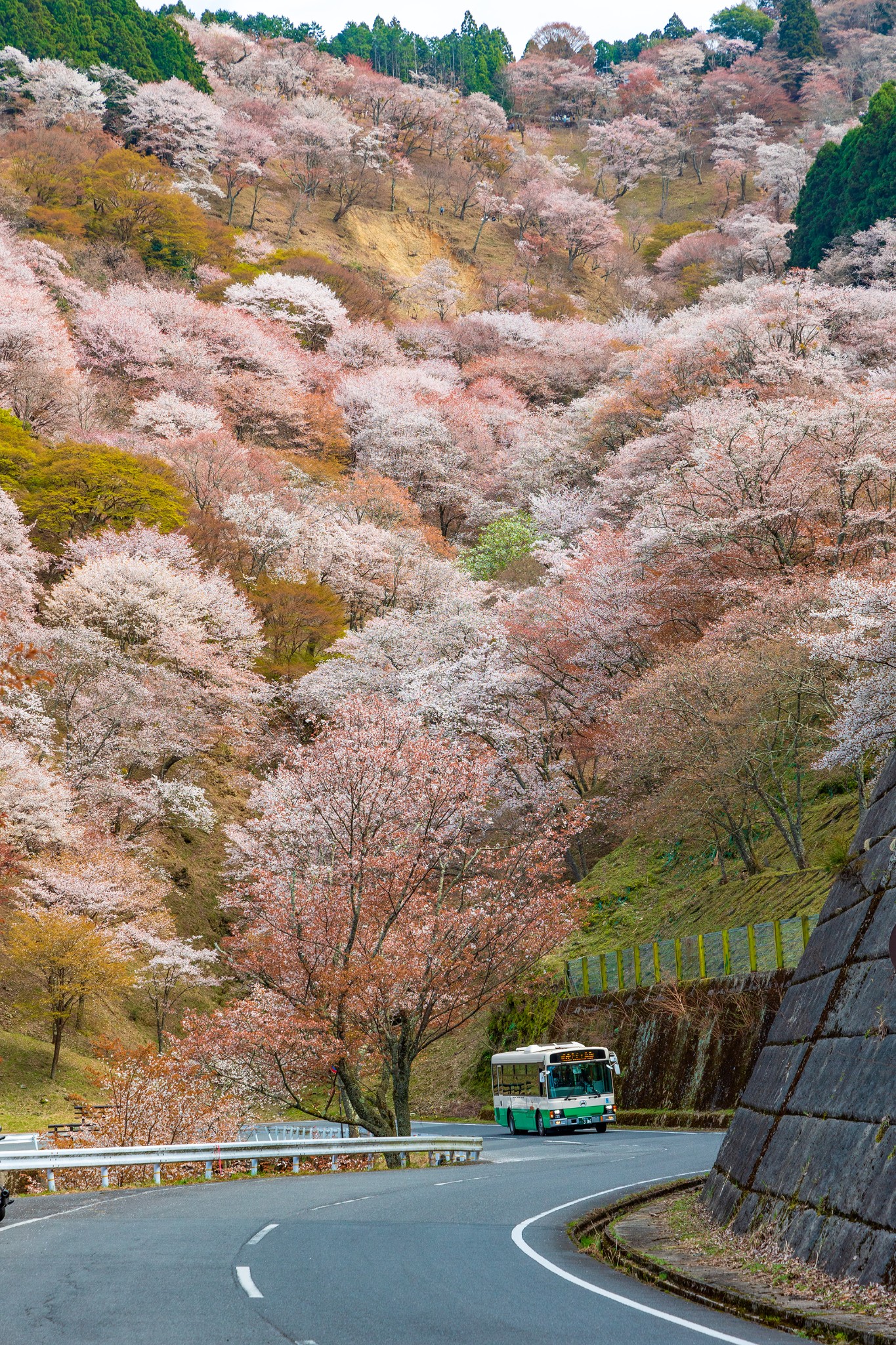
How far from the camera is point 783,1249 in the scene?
7559mm

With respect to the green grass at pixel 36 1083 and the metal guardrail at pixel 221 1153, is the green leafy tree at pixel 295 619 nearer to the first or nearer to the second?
the green grass at pixel 36 1083

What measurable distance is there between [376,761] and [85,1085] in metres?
15.8

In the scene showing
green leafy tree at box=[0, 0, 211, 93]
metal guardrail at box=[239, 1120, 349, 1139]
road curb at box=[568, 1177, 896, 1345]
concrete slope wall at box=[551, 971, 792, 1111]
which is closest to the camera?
road curb at box=[568, 1177, 896, 1345]

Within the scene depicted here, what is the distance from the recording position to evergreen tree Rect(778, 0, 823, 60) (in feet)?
386

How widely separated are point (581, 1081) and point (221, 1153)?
432 inches

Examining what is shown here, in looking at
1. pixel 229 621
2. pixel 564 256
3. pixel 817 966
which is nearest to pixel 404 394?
pixel 229 621

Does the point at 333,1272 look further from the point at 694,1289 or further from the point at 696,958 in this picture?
the point at 696,958

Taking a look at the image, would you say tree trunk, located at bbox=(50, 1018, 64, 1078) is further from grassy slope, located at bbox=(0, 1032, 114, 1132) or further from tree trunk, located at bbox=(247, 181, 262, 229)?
tree trunk, located at bbox=(247, 181, 262, 229)

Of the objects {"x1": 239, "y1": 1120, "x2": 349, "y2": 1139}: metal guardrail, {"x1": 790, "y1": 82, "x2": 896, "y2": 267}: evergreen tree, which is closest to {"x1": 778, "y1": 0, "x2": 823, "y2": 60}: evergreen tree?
{"x1": 790, "y1": 82, "x2": 896, "y2": 267}: evergreen tree

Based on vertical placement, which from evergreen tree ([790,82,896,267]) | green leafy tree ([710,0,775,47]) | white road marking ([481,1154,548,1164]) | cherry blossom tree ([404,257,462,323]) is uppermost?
green leafy tree ([710,0,775,47])

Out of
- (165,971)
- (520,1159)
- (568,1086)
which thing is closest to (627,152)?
(165,971)

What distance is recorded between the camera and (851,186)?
203 ft

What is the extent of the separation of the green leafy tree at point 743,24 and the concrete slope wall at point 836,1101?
14445cm

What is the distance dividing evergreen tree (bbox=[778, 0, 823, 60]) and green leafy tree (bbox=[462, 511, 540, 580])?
90.7 m
